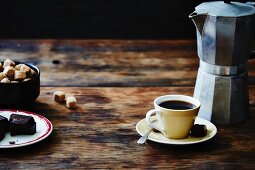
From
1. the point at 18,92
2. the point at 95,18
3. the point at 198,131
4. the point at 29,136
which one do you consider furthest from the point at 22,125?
the point at 95,18

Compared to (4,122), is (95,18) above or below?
below

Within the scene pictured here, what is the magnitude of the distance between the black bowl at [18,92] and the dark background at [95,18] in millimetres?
1460

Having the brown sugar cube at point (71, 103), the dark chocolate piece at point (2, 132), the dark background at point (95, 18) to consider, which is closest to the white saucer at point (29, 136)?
the dark chocolate piece at point (2, 132)

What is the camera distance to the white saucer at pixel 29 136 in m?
1.24

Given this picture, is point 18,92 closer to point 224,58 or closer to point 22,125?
point 22,125

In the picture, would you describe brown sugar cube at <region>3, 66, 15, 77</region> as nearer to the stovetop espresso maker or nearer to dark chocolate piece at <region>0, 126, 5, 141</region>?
dark chocolate piece at <region>0, 126, 5, 141</region>

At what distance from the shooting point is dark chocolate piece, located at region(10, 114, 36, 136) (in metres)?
1.27

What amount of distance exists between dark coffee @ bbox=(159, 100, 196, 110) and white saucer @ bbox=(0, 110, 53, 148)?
0.88 ft

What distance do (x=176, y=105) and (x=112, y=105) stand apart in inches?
9.2

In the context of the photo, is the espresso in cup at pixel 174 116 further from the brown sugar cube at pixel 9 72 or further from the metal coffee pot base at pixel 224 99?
the brown sugar cube at pixel 9 72

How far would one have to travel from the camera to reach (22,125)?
127 centimetres

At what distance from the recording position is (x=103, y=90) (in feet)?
5.28

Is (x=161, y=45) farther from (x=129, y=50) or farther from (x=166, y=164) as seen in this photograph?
(x=166, y=164)

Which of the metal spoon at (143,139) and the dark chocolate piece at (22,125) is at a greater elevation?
the dark chocolate piece at (22,125)
